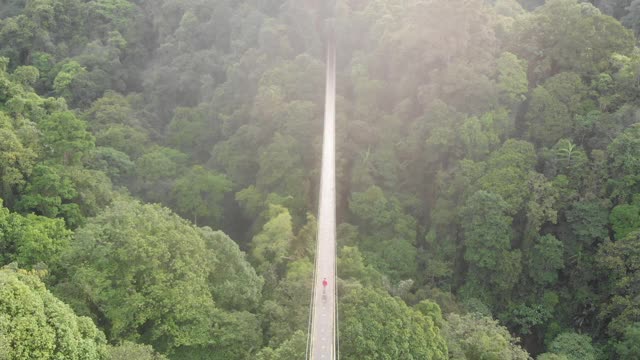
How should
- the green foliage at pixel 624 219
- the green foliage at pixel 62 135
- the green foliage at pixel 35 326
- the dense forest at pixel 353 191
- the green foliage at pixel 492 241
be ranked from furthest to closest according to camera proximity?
the green foliage at pixel 492 241
the green foliage at pixel 624 219
the green foliage at pixel 62 135
the dense forest at pixel 353 191
the green foliage at pixel 35 326

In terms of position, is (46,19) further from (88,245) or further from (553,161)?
(553,161)

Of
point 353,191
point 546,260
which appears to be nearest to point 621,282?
point 546,260

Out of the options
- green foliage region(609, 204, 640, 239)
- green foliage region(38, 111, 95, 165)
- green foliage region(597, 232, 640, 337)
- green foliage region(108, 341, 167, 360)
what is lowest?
green foliage region(108, 341, 167, 360)

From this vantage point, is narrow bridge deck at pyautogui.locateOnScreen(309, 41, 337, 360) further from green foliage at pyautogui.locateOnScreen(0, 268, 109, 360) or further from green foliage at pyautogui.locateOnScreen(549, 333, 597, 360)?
green foliage at pyautogui.locateOnScreen(549, 333, 597, 360)

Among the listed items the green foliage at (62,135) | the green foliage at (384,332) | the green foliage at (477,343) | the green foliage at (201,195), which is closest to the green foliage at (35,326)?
the green foliage at (384,332)

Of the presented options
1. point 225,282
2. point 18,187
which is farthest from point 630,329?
point 18,187

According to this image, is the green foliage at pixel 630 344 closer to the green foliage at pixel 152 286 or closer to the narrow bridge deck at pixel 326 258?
the narrow bridge deck at pixel 326 258

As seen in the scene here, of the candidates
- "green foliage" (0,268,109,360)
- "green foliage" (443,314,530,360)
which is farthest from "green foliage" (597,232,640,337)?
Answer: "green foliage" (0,268,109,360)
